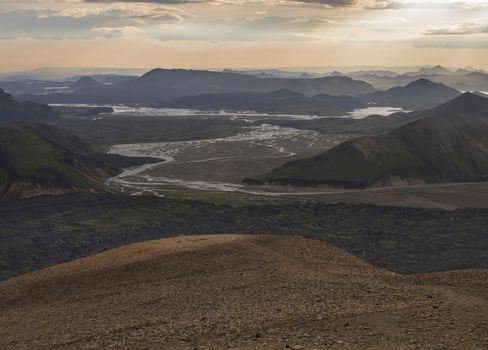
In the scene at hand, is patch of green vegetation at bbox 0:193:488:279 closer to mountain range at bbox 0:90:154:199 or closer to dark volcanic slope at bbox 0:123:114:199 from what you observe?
mountain range at bbox 0:90:154:199

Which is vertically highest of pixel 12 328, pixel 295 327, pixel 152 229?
pixel 295 327

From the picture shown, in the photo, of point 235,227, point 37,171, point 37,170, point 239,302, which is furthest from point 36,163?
point 239,302

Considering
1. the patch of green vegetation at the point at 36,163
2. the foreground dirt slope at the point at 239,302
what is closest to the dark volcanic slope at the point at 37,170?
the patch of green vegetation at the point at 36,163

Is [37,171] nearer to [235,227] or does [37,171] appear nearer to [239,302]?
[235,227]

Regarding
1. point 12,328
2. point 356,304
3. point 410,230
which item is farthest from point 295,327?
point 410,230

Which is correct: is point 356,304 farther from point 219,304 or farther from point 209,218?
point 209,218

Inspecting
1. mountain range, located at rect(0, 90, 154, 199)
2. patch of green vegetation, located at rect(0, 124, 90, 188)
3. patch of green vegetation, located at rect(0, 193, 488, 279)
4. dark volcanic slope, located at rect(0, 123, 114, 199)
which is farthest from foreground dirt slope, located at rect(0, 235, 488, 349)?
patch of green vegetation, located at rect(0, 124, 90, 188)
